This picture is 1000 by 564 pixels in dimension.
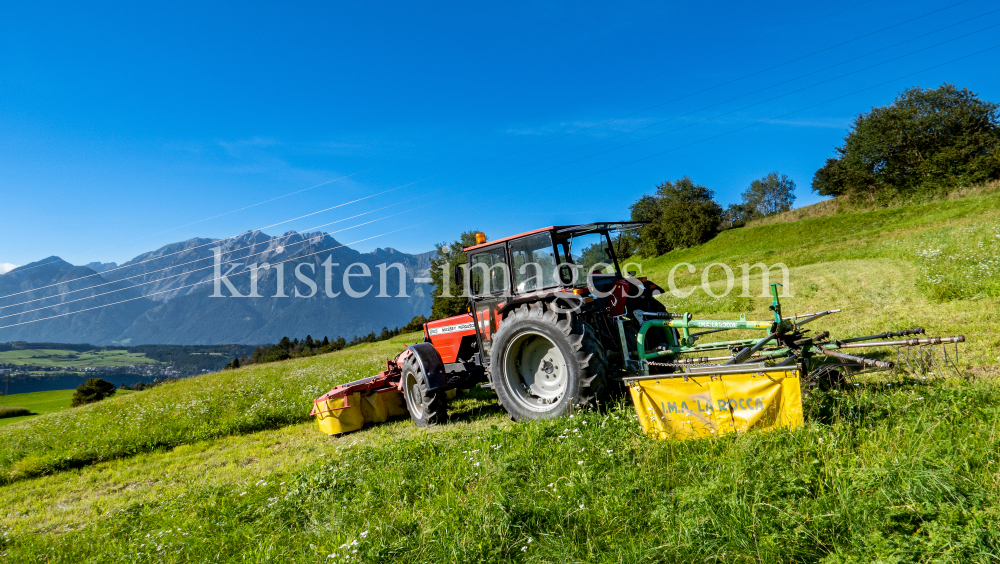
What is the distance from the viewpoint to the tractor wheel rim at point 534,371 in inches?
246

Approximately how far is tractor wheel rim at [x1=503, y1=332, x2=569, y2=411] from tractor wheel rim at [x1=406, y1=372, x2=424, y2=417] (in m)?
1.78

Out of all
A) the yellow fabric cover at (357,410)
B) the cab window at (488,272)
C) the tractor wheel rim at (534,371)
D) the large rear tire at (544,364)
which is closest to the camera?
the large rear tire at (544,364)

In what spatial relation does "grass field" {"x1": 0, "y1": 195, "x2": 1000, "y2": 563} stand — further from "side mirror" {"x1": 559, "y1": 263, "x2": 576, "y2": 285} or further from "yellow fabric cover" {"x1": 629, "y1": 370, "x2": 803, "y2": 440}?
"side mirror" {"x1": 559, "y1": 263, "x2": 576, "y2": 285}

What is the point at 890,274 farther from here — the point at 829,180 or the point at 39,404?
the point at 39,404

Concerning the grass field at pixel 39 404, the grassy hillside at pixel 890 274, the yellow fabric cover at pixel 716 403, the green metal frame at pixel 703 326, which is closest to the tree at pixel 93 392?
the grass field at pixel 39 404

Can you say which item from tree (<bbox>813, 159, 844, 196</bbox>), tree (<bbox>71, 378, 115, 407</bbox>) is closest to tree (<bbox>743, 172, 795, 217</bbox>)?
tree (<bbox>813, 159, 844, 196</bbox>)

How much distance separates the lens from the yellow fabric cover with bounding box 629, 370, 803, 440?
4078mm

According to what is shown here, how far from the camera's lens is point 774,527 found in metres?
2.77

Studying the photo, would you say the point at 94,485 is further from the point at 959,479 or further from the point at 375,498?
the point at 959,479

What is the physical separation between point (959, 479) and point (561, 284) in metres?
4.18

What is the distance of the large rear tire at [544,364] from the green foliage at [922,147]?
37.1 m

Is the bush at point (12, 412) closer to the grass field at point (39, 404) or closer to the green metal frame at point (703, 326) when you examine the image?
the grass field at point (39, 404)

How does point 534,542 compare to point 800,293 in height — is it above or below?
below

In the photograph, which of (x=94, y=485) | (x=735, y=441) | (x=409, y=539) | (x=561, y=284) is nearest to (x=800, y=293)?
(x=561, y=284)
